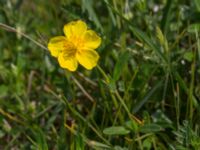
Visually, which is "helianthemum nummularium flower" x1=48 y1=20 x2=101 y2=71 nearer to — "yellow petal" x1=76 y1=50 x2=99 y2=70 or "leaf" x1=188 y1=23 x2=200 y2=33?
"yellow petal" x1=76 y1=50 x2=99 y2=70

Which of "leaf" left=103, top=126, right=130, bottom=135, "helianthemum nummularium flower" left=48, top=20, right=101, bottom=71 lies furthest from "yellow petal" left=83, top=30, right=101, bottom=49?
"leaf" left=103, top=126, right=130, bottom=135

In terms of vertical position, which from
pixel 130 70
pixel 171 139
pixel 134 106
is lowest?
pixel 171 139

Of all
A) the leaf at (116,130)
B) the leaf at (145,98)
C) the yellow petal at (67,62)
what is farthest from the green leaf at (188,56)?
the yellow petal at (67,62)

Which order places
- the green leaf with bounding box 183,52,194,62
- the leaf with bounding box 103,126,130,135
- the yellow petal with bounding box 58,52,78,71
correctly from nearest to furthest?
the yellow petal with bounding box 58,52,78,71
the leaf with bounding box 103,126,130,135
the green leaf with bounding box 183,52,194,62

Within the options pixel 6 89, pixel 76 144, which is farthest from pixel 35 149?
pixel 6 89

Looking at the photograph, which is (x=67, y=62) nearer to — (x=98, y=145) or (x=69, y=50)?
(x=69, y=50)

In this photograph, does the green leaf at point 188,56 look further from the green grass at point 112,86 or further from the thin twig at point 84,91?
the thin twig at point 84,91

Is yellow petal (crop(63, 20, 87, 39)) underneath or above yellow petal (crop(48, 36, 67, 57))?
above

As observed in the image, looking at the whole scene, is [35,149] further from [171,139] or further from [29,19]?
[29,19]

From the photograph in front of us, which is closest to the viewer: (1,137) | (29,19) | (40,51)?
(1,137)
